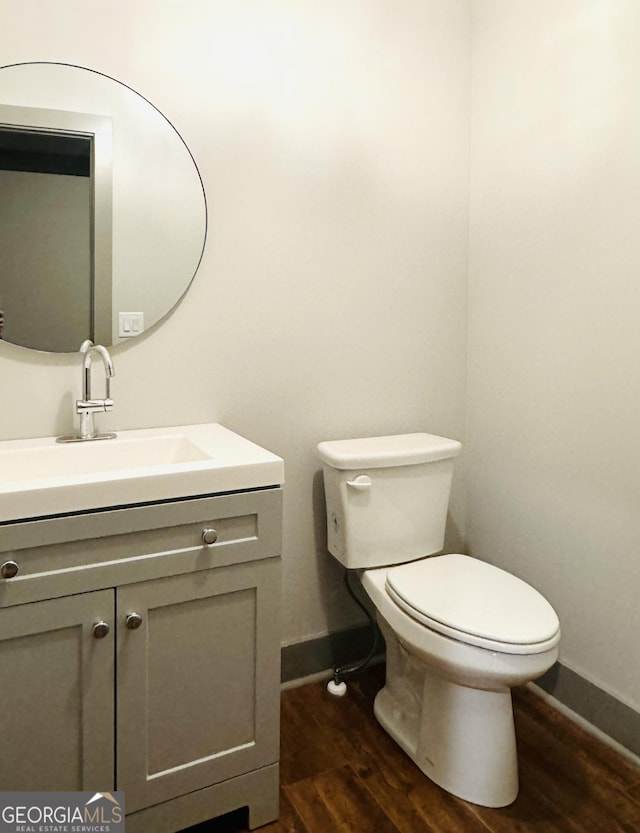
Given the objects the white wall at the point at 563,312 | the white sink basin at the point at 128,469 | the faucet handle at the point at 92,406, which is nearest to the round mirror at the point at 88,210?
the faucet handle at the point at 92,406

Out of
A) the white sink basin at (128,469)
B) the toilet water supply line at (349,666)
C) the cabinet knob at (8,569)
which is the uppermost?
the white sink basin at (128,469)

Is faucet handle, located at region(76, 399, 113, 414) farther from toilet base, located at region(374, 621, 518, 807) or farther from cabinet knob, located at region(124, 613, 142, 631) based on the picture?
toilet base, located at region(374, 621, 518, 807)

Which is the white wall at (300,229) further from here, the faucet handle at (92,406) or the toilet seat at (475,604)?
the toilet seat at (475,604)

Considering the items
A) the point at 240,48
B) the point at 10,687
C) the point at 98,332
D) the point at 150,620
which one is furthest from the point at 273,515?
the point at 240,48

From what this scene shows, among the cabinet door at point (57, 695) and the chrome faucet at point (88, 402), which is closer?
the cabinet door at point (57, 695)

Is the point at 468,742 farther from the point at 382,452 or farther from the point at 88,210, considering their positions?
the point at 88,210

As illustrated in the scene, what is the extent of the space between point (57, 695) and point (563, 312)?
163cm

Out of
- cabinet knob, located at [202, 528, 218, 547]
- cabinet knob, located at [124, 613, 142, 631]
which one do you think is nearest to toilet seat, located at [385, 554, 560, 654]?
cabinet knob, located at [202, 528, 218, 547]

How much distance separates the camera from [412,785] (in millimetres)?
1550

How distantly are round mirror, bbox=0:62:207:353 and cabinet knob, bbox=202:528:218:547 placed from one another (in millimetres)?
651

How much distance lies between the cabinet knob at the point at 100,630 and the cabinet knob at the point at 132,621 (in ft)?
0.13

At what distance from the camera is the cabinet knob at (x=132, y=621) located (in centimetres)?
121

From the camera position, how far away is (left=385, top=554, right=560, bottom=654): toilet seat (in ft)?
4.51

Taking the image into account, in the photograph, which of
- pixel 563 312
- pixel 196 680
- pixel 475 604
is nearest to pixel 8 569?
pixel 196 680
